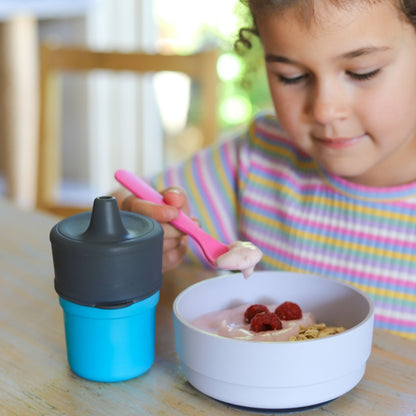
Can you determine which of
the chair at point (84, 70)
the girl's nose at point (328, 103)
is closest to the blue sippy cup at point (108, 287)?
the girl's nose at point (328, 103)

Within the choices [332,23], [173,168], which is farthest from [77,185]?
[332,23]

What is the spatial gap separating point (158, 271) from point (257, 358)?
109 mm

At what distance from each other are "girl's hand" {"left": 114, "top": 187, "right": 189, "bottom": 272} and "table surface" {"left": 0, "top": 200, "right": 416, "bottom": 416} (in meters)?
0.04

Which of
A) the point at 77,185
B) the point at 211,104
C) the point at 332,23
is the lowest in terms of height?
the point at 77,185

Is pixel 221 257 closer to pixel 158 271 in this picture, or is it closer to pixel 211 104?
pixel 158 271

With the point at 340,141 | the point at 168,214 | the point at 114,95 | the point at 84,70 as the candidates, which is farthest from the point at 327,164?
the point at 114,95

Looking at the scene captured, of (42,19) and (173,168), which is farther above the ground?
(42,19)

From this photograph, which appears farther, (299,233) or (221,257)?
(299,233)

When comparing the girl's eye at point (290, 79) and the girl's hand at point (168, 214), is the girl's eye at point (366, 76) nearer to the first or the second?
the girl's eye at point (290, 79)

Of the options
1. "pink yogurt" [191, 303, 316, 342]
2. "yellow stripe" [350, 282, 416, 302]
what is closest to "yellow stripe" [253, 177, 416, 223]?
"yellow stripe" [350, 282, 416, 302]

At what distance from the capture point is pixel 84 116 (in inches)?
119

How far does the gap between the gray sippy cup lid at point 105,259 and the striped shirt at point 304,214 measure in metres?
0.48

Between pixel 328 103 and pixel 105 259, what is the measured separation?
360mm

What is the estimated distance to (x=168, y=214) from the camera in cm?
64
